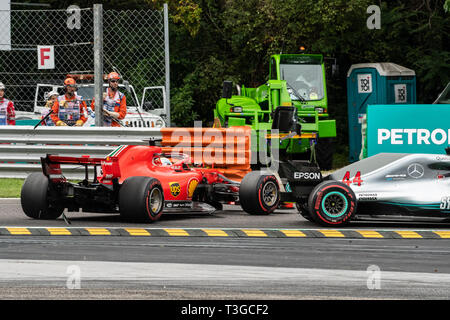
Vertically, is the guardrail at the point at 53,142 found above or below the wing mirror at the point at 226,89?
below

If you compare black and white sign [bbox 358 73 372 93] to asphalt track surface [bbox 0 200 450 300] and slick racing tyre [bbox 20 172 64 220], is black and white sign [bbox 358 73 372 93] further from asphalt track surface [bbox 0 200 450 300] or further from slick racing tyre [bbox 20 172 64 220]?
slick racing tyre [bbox 20 172 64 220]

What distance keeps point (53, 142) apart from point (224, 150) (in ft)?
13.0

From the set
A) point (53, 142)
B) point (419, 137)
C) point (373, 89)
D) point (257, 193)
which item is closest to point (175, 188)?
point (257, 193)

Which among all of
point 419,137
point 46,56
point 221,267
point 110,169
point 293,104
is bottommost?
point 221,267

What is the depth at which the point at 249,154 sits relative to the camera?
13648mm

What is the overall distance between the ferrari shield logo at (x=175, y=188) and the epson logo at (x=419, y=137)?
142 inches

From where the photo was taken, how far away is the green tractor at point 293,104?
20984 millimetres

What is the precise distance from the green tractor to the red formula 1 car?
8.15 metres

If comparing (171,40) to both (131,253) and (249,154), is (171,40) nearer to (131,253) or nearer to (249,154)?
(249,154)

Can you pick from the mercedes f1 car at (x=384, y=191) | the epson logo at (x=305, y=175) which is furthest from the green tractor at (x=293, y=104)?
the mercedes f1 car at (x=384, y=191)

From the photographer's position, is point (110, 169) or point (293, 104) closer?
point (110, 169)

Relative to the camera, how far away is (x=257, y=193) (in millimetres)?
12094

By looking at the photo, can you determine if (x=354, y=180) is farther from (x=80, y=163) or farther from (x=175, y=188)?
(x=80, y=163)

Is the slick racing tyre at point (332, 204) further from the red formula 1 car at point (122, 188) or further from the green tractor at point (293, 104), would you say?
the green tractor at point (293, 104)
